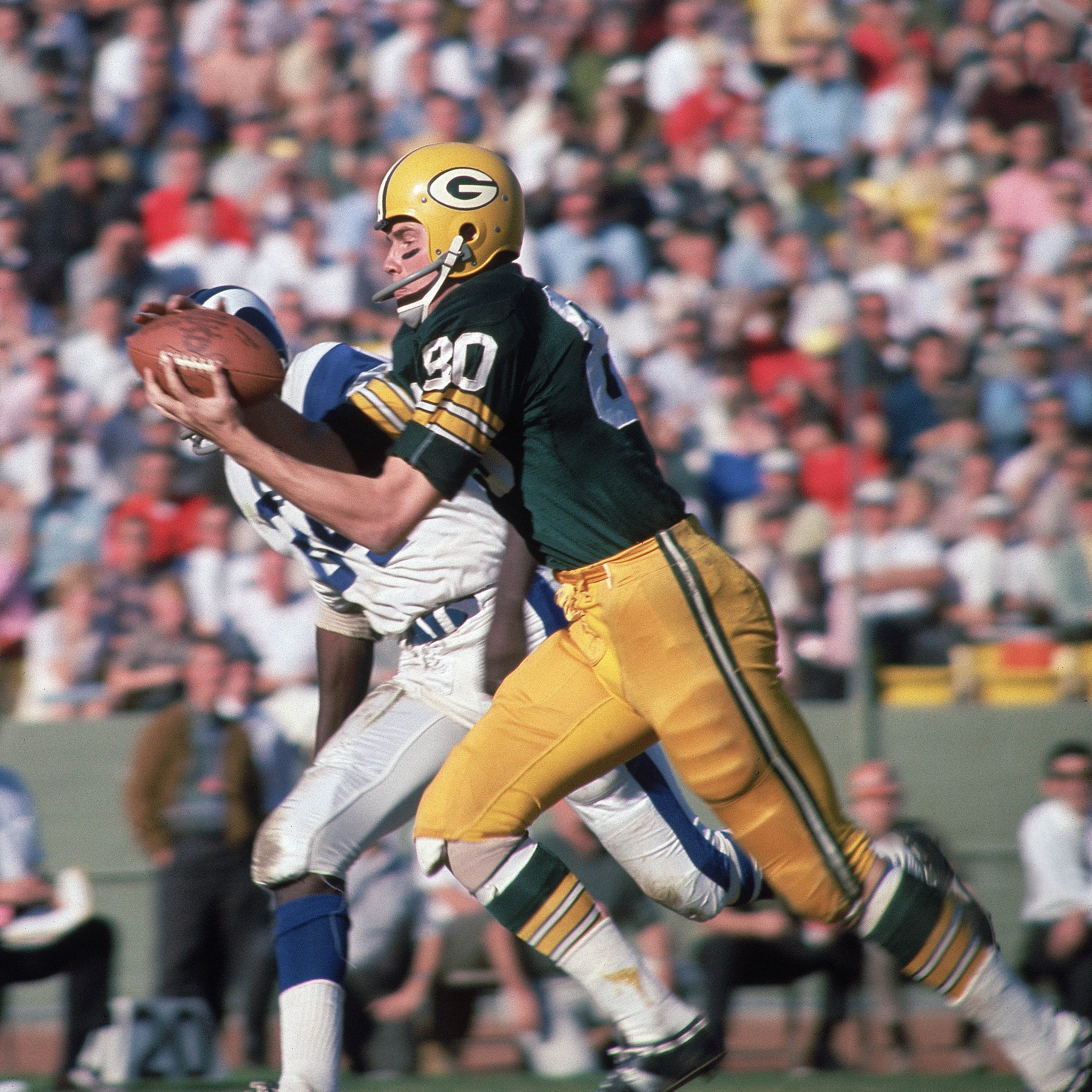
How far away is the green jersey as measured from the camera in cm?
371

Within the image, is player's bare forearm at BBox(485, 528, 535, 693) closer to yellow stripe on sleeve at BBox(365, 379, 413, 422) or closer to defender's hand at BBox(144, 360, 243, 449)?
yellow stripe on sleeve at BBox(365, 379, 413, 422)

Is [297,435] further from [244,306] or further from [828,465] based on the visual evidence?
[828,465]

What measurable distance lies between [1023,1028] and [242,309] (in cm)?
247

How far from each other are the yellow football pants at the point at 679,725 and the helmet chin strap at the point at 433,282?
71cm

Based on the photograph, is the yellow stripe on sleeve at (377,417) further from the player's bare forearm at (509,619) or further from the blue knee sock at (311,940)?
the blue knee sock at (311,940)

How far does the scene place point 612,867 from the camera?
7109 millimetres

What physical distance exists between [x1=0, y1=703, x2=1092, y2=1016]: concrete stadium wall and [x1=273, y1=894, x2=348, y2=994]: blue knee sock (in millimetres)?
3583

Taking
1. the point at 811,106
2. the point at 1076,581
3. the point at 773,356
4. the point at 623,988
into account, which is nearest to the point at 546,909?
the point at 623,988

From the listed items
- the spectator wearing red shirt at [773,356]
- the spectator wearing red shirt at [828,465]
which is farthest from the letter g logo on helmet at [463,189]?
the spectator wearing red shirt at [773,356]

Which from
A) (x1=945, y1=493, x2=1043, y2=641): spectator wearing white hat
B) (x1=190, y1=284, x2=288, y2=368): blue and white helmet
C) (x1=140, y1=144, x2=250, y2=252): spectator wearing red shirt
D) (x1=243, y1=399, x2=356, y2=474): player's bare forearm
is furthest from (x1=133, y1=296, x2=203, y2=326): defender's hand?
(x1=140, y1=144, x2=250, y2=252): spectator wearing red shirt

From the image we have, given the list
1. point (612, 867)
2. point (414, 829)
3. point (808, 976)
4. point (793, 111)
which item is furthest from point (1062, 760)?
point (793, 111)

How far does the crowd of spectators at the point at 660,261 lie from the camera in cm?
786

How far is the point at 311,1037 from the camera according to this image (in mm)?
4023

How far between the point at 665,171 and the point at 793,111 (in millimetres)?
867
